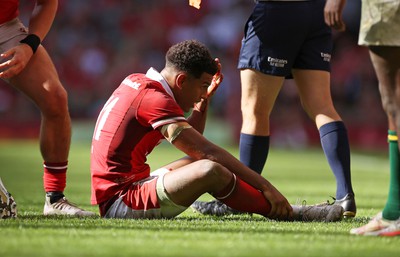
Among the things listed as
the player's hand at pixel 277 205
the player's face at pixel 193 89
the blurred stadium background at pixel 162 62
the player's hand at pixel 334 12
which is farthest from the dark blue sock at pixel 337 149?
the blurred stadium background at pixel 162 62

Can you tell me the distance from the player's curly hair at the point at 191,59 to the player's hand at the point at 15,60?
0.85 metres

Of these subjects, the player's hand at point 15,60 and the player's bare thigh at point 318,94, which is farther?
the player's bare thigh at point 318,94

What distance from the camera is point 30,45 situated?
17.7 feet

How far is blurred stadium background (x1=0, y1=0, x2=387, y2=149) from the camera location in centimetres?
1839

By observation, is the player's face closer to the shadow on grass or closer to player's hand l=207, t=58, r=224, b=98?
player's hand l=207, t=58, r=224, b=98

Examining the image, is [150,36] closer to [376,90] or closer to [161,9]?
[161,9]

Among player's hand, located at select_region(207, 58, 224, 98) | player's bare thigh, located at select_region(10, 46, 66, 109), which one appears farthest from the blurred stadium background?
player's bare thigh, located at select_region(10, 46, 66, 109)

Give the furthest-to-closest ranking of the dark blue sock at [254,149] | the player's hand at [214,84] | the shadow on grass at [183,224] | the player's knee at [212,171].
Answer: the dark blue sock at [254,149] → the player's hand at [214,84] → the player's knee at [212,171] → the shadow on grass at [183,224]

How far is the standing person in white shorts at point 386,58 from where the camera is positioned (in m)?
4.38

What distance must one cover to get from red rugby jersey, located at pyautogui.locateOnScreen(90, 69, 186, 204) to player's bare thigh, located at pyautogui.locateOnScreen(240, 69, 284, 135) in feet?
2.61

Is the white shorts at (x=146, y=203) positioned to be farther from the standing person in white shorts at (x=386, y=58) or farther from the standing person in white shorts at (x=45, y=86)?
the standing person in white shorts at (x=386, y=58)

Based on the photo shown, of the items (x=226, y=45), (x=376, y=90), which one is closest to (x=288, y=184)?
(x=376, y=90)

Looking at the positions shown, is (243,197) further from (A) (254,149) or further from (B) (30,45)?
(B) (30,45)

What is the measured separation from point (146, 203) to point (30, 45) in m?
1.21
